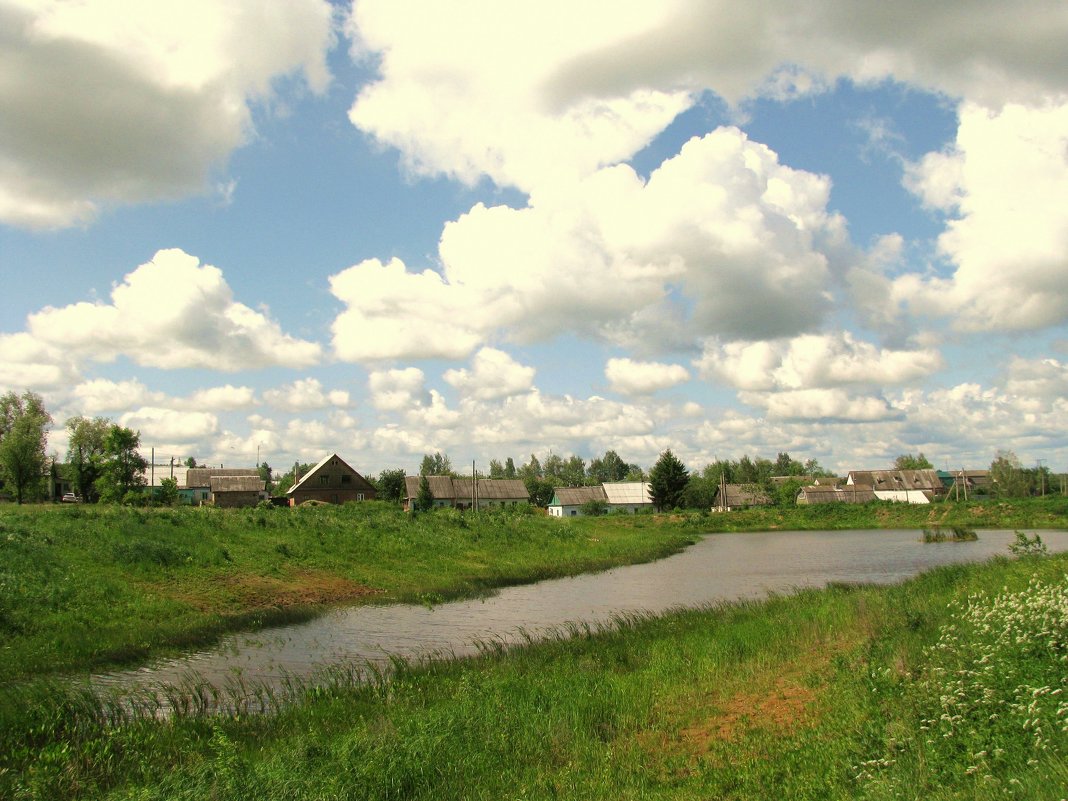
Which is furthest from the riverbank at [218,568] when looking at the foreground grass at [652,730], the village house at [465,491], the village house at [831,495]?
the village house at [831,495]

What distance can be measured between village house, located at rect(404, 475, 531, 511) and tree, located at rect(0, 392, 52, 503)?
→ 43.5 metres

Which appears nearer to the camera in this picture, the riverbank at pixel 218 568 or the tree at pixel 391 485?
the riverbank at pixel 218 568

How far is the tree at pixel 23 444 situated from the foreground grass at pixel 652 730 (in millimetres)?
75650

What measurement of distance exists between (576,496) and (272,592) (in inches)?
3788

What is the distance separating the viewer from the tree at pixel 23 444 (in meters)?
77.0

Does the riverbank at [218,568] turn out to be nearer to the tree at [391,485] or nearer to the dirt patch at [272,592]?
the dirt patch at [272,592]

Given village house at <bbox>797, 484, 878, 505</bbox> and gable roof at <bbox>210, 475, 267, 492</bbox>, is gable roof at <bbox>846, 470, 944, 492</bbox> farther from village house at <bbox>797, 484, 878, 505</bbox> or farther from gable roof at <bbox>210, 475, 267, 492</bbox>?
gable roof at <bbox>210, 475, 267, 492</bbox>

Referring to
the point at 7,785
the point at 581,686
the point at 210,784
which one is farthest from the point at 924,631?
the point at 7,785

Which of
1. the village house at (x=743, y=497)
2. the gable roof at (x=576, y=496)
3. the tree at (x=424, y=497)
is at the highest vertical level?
the tree at (x=424, y=497)

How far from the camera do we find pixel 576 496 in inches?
4892

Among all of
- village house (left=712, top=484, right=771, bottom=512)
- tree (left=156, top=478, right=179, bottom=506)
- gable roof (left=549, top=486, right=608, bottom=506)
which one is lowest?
village house (left=712, top=484, right=771, bottom=512)

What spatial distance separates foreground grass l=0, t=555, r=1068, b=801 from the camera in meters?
8.49

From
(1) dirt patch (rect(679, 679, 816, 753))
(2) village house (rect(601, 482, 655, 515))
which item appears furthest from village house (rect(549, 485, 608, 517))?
(1) dirt patch (rect(679, 679, 816, 753))

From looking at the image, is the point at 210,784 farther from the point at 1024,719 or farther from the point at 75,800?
the point at 1024,719
